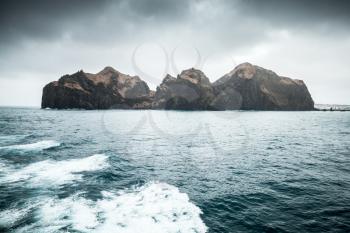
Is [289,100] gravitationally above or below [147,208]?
above

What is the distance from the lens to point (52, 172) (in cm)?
1714

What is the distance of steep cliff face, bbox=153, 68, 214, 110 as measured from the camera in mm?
180250

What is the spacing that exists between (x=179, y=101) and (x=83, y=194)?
17573cm

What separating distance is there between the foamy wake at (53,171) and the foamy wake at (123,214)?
3.99 meters

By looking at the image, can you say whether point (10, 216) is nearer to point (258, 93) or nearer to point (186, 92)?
point (186, 92)

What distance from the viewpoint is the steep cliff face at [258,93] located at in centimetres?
18800

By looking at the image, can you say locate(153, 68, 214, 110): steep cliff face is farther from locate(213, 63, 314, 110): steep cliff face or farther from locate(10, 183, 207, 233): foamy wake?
locate(10, 183, 207, 233): foamy wake

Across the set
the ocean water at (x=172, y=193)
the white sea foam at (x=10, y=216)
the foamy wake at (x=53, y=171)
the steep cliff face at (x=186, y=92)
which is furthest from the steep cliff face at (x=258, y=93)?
the white sea foam at (x=10, y=216)

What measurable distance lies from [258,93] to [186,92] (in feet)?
214

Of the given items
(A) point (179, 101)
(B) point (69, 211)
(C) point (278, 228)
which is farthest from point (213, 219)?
(A) point (179, 101)

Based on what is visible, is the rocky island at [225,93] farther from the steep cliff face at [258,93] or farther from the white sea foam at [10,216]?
the white sea foam at [10,216]

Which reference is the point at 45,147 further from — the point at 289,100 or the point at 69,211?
the point at 289,100

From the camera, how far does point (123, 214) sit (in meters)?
10.7

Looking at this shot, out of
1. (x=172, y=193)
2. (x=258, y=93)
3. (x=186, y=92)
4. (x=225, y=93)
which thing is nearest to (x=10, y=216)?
(x=172, y=193)
